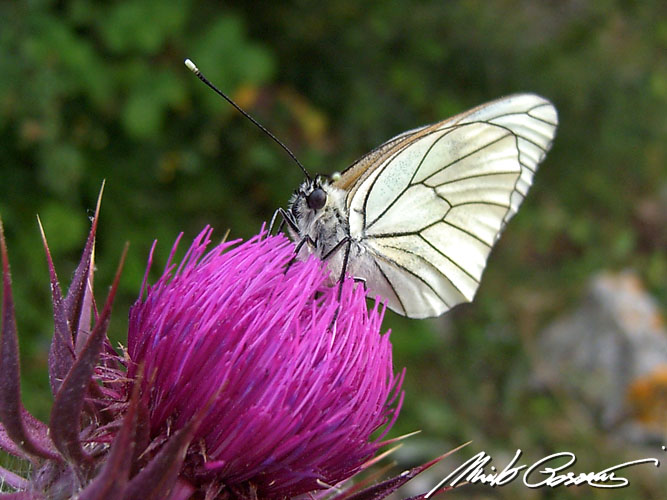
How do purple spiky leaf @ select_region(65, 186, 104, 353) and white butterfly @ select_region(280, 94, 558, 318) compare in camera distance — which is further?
white butterfly @ select_region(280, 94, 558, 318)

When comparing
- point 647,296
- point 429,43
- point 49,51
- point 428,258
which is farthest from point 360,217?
point 647,296

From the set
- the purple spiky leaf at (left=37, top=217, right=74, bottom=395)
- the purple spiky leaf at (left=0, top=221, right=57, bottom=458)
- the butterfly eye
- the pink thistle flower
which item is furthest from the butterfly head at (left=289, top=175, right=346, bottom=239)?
the purple spiky leaf at (left=0, top=221, right=57, bottom=458)

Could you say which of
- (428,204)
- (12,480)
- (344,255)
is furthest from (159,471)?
(428,204)

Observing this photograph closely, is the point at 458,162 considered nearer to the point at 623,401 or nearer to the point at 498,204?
the point at 498,204

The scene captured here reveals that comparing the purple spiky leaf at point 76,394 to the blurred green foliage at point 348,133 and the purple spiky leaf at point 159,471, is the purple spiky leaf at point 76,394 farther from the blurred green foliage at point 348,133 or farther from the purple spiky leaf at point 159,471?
the blurred green foliage at point 348,133

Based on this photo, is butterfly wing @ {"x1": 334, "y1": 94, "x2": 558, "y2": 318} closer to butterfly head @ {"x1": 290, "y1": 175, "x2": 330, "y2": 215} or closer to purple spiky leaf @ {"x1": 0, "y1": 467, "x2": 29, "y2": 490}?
butterfly head @ {"x1": 290, "y1": 175, "x2": 330, "y2": 215}

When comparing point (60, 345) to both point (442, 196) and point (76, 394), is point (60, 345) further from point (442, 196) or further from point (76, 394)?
point (442, 196)

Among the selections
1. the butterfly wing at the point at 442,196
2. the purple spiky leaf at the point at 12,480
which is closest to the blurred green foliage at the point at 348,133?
the purple spiky leaf at the point at 12,480
